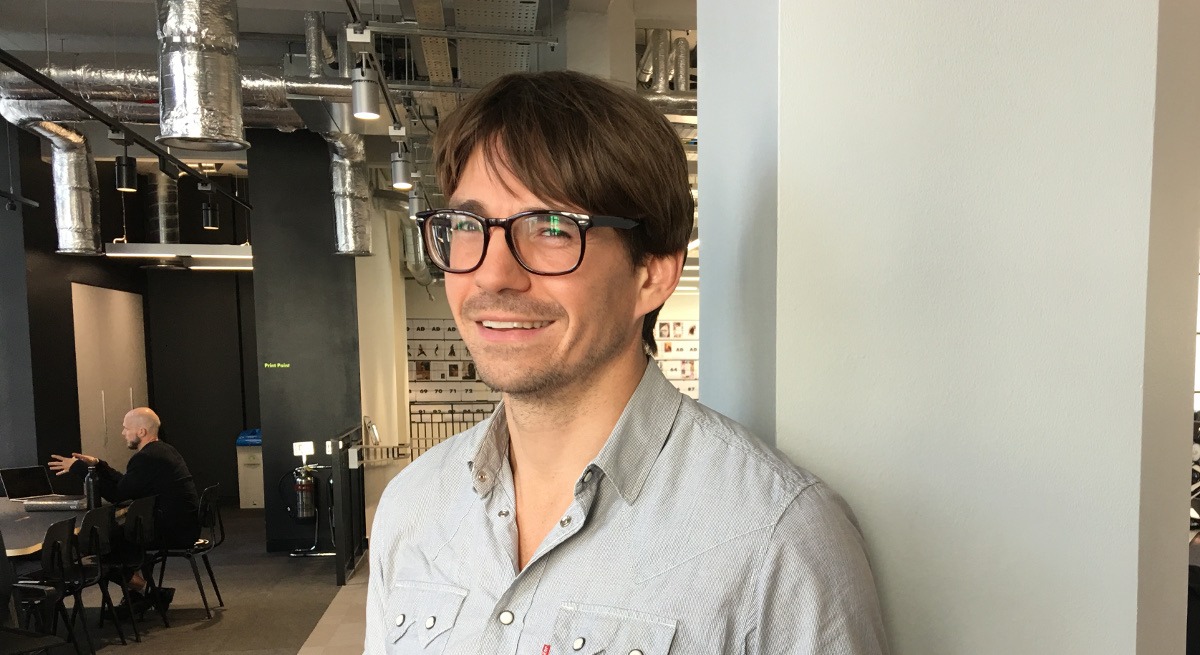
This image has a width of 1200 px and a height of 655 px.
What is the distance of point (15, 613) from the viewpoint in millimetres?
4805

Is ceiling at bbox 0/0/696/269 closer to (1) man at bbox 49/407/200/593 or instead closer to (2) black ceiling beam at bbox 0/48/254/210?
(2) black ceiling beam at bbox 0/48/254/210

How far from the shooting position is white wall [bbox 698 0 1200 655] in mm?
1044

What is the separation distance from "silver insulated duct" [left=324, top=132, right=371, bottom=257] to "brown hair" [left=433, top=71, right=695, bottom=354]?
20.1 feet

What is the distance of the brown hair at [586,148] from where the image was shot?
3.48 ft

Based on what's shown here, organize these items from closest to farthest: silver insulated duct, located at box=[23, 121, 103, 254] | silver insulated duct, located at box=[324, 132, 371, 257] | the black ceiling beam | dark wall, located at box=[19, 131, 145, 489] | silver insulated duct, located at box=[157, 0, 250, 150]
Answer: silver insulated duct, located at box=[157, 0, 250, 150] < the black ceiling beam < silver insulated duct, located at box=[23, 121, 103, 254] < silver insulated duct, located at box=[324, 132, 371, 257] < dark wall, located at box=[19, 131, 145, 489]

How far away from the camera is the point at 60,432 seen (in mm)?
7750

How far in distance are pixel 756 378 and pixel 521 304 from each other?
408 millimetres

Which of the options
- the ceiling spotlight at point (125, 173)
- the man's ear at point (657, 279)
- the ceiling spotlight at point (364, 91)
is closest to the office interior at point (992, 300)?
the man's ear at point (657, 279)

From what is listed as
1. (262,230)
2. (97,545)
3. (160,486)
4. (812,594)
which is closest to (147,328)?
(262,230)

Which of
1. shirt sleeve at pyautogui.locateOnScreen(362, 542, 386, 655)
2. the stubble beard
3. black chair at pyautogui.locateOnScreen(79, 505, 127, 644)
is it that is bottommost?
black chair at pyautogui.locateOnScreen(79, 505, 127, 644)

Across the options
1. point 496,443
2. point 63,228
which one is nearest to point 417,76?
point 63,228

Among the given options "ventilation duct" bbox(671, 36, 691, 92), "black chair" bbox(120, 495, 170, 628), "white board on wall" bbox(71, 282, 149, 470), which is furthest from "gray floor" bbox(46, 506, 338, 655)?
"ventilation duct" bbox(671, 36, 691, 92)

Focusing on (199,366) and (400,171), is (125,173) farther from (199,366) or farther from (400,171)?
(199,366)

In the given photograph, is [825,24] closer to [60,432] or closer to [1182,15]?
[1182,15]
